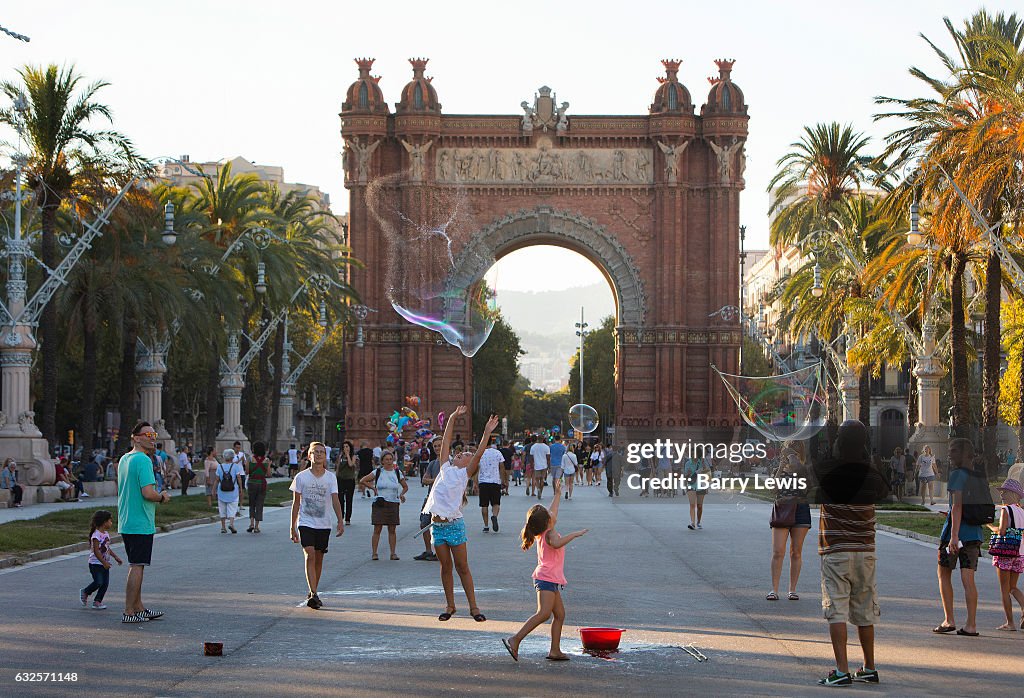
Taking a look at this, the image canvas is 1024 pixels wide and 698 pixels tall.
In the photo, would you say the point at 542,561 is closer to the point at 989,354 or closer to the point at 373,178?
the point at 989,354

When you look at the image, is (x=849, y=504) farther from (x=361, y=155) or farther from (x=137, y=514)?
(x=361, y=155)

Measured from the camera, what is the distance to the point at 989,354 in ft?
107

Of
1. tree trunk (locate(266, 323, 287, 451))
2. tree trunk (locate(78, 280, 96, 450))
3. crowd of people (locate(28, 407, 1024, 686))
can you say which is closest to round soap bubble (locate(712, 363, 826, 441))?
crowd of people (locate(28, 407, 1024, 686))

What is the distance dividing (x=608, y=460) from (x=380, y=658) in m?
33.7

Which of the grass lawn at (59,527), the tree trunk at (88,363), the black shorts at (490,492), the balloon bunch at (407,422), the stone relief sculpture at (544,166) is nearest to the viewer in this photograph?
the grass lawn at (59,527)

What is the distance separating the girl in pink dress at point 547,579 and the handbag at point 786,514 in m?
4.69

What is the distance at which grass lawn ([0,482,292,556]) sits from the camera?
2002cm

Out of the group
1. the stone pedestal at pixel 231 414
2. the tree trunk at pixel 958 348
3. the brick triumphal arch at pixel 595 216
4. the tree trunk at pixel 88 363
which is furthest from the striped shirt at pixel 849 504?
the brick triumphal arch at pixel 595 216

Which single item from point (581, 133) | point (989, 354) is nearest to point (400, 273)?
point (581, 133)

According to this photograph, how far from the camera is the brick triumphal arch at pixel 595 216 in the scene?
5981 cm

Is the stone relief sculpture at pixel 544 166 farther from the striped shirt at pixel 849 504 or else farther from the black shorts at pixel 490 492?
the striped shirt at pixel 849 504

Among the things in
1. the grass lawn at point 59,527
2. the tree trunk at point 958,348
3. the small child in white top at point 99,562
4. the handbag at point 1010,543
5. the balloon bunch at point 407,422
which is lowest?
the grass lawn at point 59,527

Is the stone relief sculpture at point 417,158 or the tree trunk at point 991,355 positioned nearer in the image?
the tree trunk at point 991,355

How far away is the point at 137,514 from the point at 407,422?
145ft
